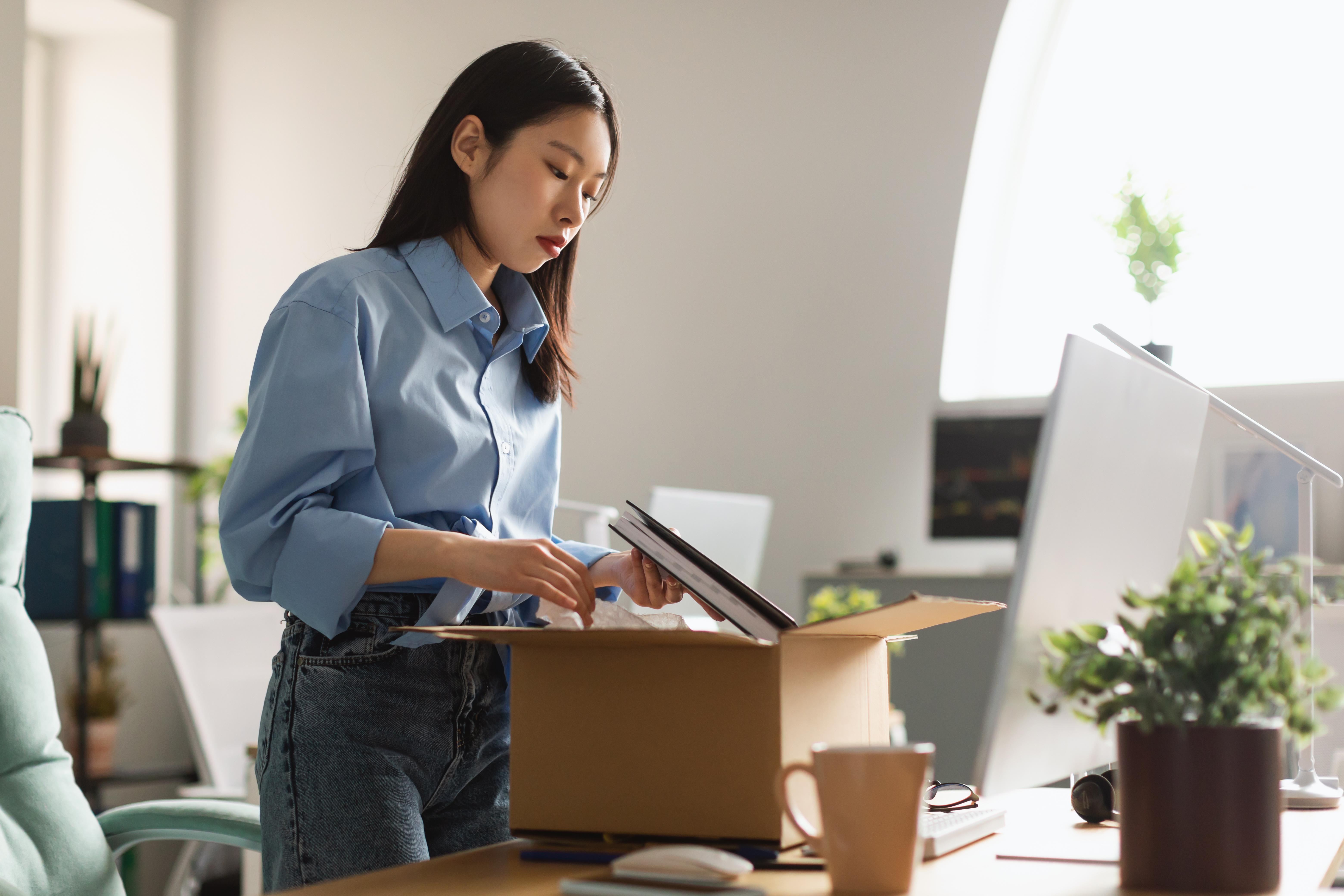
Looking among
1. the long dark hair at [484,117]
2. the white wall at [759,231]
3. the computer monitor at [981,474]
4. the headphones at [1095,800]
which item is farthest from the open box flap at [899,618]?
the white wall at [759,231]

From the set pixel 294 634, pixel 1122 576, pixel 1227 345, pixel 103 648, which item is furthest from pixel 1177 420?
pixel 103 648

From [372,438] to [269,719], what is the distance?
0.84ft

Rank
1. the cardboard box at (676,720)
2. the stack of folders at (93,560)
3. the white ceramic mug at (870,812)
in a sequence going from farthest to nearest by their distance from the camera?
the stack of folders at (93,560), the cardboard box at (676,720), the white ceramic mug at (870,812)

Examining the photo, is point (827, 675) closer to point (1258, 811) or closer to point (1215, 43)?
point (1258, 811)

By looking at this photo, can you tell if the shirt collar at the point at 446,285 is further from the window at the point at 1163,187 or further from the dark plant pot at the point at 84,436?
the window at the point at 1163,187

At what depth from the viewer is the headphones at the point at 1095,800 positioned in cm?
106

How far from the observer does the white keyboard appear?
86 cm

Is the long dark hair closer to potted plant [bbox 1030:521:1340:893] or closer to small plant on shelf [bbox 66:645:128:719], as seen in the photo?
potted plant [bbox 1030:521:1340:893]

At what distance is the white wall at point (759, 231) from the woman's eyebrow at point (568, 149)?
2631 mm

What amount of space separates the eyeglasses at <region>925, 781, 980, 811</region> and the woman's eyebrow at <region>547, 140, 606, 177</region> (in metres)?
0.66

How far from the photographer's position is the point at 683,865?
0.71 metres

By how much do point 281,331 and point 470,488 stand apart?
0.21m

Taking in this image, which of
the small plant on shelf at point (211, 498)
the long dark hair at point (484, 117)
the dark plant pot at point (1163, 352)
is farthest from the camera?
the small plant on shelf at point (211, 498)

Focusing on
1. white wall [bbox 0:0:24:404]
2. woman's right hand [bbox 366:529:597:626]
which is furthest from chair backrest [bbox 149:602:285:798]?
woman's right hand [bbox 366:529:597:626]
